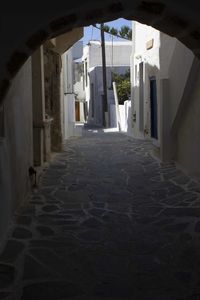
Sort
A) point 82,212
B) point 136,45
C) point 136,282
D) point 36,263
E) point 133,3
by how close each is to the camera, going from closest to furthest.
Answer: point 133,3, point 136,282, point 36,263, point 82,212, point 136,45

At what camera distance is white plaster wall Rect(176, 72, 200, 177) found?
8.84 m

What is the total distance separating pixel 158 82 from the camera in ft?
41.6

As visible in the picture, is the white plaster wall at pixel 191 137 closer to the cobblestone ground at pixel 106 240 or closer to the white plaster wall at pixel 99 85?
the cobblestone ground at pixel 106 240

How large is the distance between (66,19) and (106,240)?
2.78 meters

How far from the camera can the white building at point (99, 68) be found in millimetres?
33531

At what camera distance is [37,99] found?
10.6 m

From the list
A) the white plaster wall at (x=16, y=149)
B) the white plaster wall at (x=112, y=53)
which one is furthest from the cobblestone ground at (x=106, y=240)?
the white plaster wall at (x=112, y=53)

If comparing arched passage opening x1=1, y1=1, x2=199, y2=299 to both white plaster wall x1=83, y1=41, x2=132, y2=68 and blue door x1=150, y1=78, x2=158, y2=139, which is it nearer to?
blue door x1=150, y1=78, x2=158, y2=139

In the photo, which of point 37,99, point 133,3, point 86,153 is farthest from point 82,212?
point 86,153

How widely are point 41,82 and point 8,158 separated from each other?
196 inches

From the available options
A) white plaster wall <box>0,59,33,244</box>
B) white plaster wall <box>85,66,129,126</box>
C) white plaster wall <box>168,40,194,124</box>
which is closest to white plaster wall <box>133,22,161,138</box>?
white plaster wall <box>168,40,194,124</box>

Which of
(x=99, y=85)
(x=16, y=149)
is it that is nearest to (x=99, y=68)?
(x=99, y=85)

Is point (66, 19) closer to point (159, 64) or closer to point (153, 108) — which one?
point (159, 64)

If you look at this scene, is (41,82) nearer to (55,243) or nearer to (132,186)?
(132,186)
